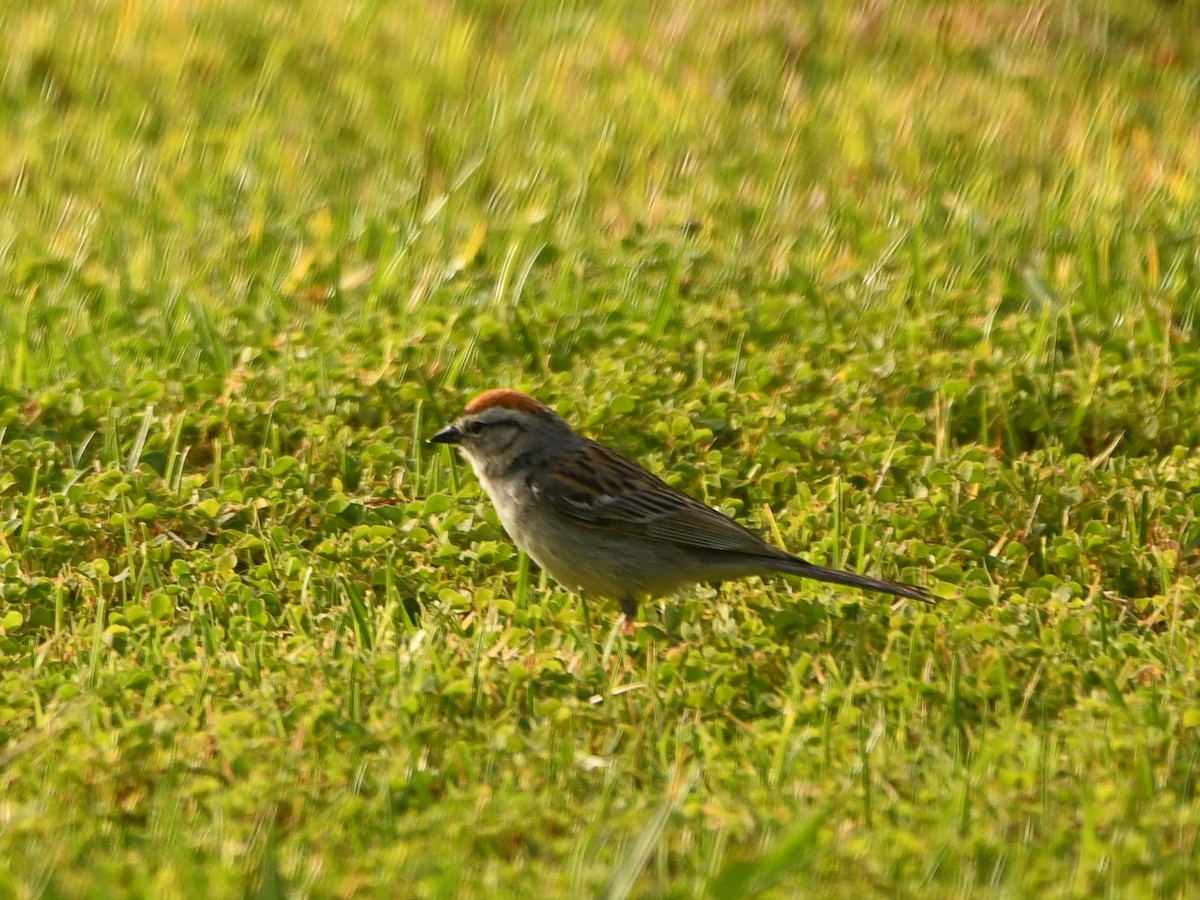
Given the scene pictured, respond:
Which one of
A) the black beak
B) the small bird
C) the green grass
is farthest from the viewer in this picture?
the black beak

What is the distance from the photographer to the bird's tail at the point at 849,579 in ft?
17.5

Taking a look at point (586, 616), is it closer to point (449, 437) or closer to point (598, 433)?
point (449, 437)

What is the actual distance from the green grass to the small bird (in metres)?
0.15

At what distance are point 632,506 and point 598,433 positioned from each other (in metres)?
0.98

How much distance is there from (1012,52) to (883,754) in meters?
6.72

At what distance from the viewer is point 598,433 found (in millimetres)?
6758

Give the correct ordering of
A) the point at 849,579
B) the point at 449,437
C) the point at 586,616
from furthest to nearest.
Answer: the point at 449,437
the point at 586,616
the point at 849,579

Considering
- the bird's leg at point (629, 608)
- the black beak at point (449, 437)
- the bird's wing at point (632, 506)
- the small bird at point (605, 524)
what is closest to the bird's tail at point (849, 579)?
the small bird at point (605, 524)

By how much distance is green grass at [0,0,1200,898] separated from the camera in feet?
14.2

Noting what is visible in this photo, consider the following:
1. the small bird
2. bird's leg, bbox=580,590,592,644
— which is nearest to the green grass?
bird's leg, bbox=580,590,592,644

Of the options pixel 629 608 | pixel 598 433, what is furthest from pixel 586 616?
pixel 598 433

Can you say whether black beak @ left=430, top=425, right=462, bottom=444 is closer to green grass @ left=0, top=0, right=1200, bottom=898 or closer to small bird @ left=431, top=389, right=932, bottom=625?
small bird @ left=431, top=389, right=932, bottom=625

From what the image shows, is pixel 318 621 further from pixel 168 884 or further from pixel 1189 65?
pixel 1189 65

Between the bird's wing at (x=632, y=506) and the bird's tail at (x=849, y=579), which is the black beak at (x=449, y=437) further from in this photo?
the bird's tail at (x=849, y=579)
